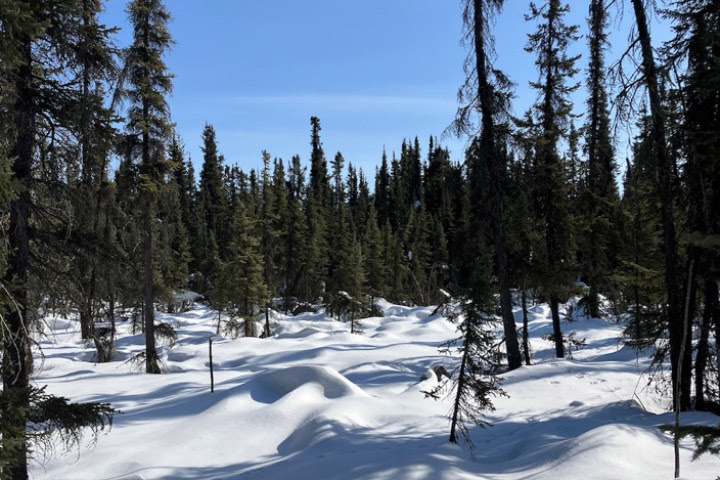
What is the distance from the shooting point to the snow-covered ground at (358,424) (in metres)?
6.34

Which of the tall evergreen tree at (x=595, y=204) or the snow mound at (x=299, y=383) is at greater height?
the tall evergreen tree at (x=595, y=204)

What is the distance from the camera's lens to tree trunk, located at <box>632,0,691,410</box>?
7930 mm

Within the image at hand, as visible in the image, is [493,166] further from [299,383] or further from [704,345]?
[299,383]

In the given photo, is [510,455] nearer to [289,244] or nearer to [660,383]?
[660,383]

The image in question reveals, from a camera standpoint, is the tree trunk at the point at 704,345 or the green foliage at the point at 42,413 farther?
the tree trunk at the point at 704,345

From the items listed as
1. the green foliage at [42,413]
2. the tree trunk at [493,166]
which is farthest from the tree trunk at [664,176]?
the green foliage at [42,413]

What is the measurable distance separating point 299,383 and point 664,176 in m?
9.64

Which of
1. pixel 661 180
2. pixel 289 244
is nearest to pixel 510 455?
pixel 661 180

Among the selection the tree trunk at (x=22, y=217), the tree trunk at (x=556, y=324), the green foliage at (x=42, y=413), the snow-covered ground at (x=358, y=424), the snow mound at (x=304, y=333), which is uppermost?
the tree trunk at (x=22, y=217)

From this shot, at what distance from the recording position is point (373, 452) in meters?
7.09

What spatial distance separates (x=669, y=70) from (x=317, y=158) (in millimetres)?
65148

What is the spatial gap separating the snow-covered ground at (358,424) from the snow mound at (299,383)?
36 millimetres

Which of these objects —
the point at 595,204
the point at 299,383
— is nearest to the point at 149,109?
the point at 299,383

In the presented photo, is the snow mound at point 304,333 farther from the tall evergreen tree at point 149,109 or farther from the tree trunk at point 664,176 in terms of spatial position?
the tree trunk at point 664,176
